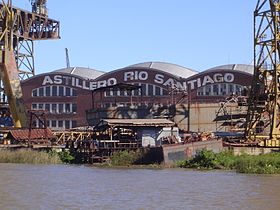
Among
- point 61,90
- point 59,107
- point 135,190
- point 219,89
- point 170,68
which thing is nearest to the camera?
point 135,190

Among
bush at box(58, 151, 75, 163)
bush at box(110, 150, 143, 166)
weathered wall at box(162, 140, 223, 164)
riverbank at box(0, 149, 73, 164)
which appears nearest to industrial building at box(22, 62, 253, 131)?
bush at box(58, 151, 75, 163)

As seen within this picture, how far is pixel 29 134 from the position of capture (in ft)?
200

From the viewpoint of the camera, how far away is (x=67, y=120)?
90.9 m

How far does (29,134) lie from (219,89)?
3061 centimetres

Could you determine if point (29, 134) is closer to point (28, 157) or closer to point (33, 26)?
point (28, 157)

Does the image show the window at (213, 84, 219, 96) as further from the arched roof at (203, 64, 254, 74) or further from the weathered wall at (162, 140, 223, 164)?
the weathered wall at (162, 140, 223, 164)

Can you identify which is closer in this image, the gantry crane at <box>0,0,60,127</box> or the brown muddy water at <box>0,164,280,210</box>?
the brown muddy water at <box>0,164,280,210</box>

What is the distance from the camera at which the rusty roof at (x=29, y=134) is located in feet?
202

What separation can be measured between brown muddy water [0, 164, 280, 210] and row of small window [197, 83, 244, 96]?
4593cm

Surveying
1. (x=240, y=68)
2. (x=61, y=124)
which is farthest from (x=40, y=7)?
(x=240, y=68)

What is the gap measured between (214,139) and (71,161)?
10.7 meters

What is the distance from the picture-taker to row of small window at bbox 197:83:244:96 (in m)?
83.2

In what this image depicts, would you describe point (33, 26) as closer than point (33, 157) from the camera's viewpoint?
No

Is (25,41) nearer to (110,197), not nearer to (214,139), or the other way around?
(214,139)
